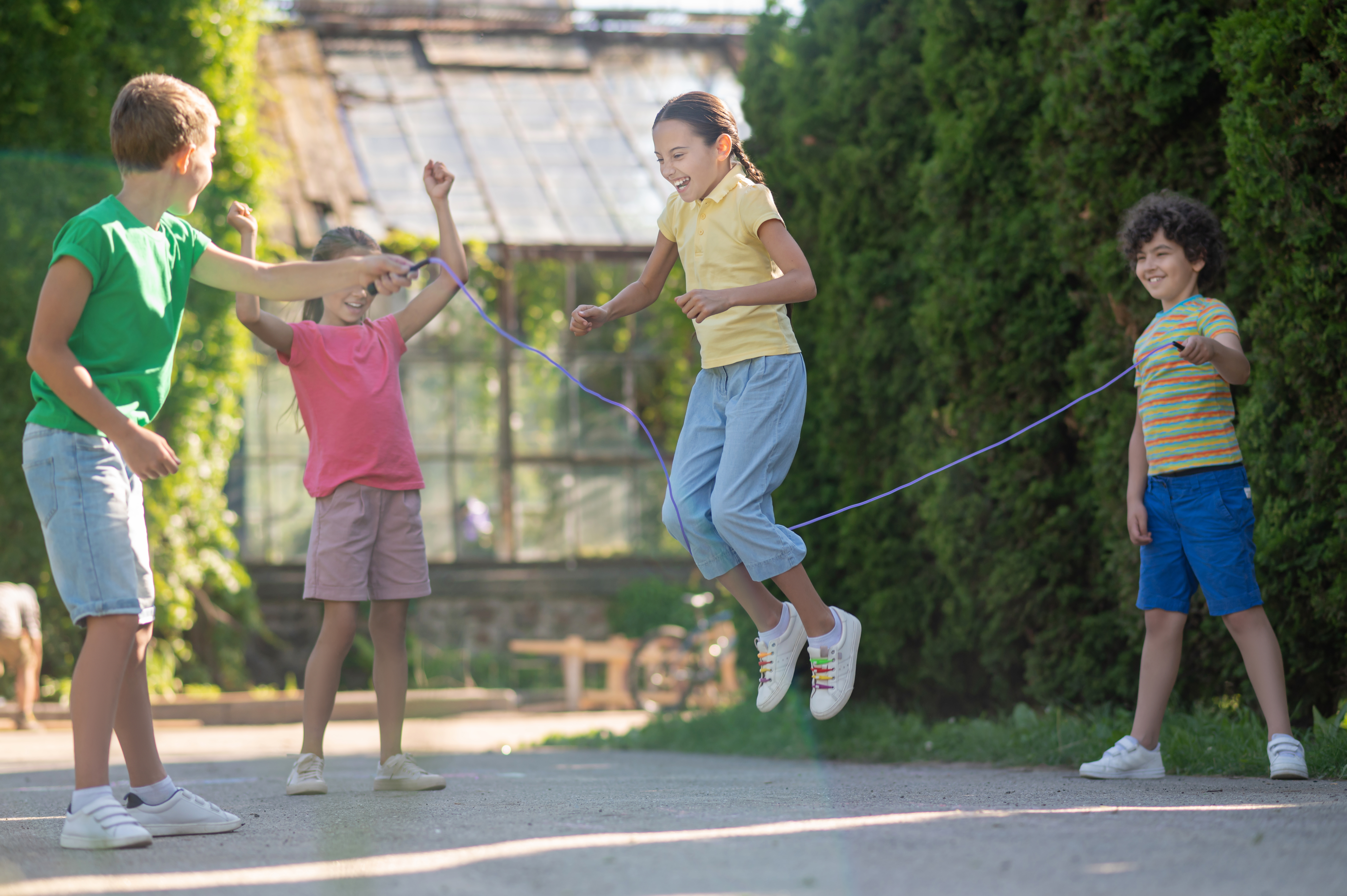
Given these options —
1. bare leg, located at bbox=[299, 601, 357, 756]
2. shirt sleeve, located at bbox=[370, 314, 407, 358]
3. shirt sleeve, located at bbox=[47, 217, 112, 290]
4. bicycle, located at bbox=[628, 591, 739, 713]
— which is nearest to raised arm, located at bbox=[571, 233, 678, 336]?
shirt sleeve, located at bbox=[370, 314, 407, 358]

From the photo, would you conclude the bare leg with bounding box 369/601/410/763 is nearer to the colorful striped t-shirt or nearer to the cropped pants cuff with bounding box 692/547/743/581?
the cropped pants cuff with bounding box 692/547/743/581

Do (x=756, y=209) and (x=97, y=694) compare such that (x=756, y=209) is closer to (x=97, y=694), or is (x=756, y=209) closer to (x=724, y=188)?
(x=724, y=188)

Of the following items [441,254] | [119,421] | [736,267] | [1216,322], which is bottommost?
[119,421]

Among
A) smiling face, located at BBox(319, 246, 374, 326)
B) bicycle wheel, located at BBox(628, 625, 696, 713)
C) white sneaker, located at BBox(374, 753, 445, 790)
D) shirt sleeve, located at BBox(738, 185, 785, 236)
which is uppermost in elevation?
shirt sleeve, located at BBox(738, 185, 785, 236)

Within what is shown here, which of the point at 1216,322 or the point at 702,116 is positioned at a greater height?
the point at 702,116

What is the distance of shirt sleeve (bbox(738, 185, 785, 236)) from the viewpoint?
3.57 meters

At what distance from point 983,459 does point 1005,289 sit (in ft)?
2.34

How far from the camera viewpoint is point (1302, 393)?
3877 millimetres

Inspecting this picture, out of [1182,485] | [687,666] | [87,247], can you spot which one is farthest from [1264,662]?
[687,666]

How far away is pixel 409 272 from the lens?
3.26 m

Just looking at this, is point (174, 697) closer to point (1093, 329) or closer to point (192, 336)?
point (192, 336)

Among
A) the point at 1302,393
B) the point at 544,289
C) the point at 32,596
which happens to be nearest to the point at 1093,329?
the point at 1302,393

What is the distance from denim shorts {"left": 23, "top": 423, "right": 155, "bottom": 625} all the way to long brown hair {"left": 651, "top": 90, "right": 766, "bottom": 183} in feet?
5.81

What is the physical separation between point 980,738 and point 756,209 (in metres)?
2.44
